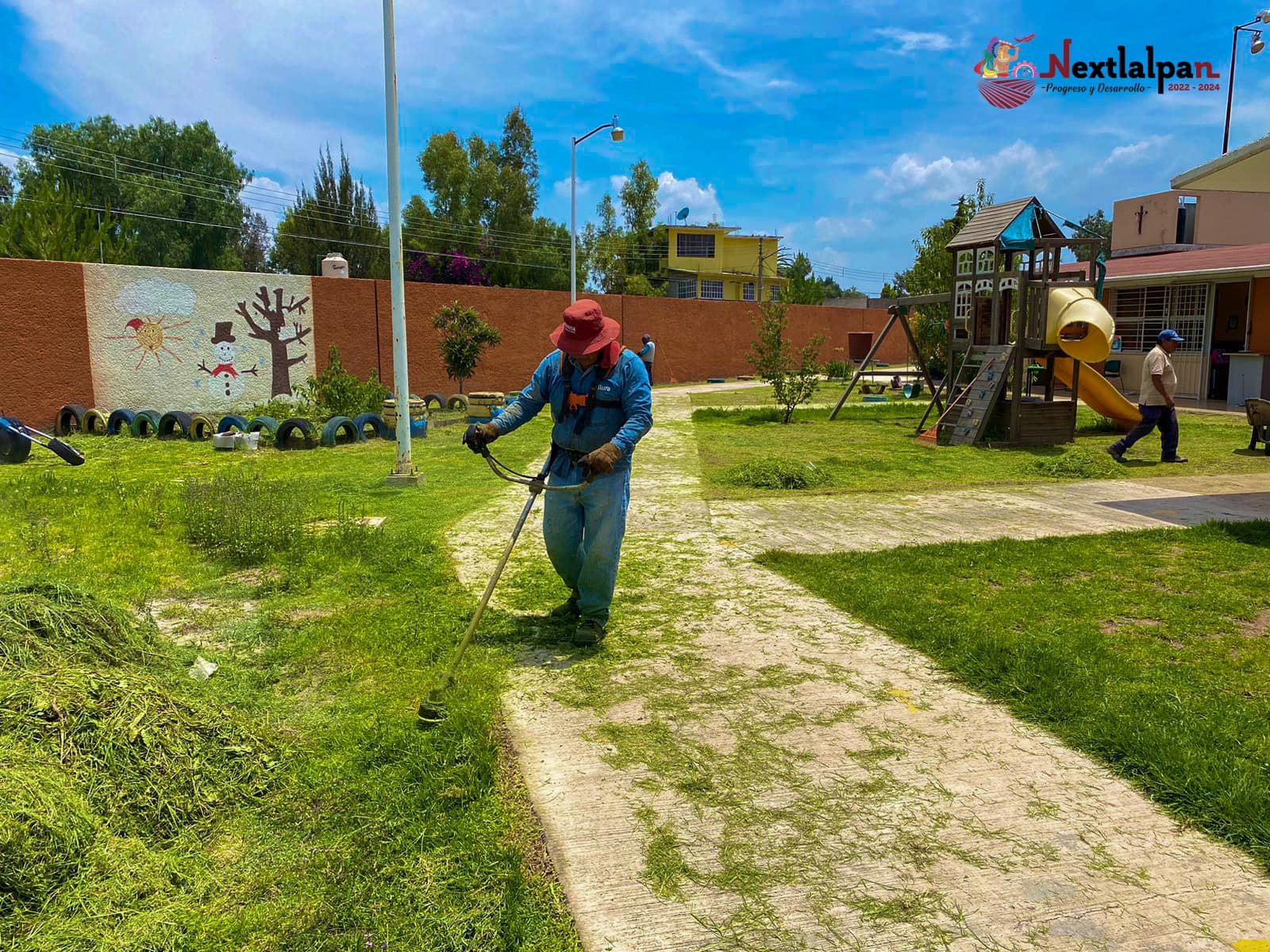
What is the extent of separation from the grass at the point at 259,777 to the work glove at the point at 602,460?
1.11 m

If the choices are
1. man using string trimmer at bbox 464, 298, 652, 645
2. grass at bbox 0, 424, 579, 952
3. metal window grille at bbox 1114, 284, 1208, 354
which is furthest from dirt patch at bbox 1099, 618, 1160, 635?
metal window grille at bbox 1114, 284, 1208, 354

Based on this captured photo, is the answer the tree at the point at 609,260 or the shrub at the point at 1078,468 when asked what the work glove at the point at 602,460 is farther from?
the tree at the point at 609,260

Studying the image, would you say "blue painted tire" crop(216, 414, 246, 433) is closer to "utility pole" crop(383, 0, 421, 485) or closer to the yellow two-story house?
"utility pole" crop(383, 0, 421, 485)

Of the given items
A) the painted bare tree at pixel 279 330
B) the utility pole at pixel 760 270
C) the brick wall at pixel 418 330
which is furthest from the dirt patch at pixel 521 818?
the utility pole at pixel 760 270

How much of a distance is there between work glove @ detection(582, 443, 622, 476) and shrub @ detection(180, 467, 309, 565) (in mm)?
3216

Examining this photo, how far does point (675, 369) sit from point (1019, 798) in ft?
91.2

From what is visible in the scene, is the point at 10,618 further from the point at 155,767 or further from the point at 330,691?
the point at 330,691

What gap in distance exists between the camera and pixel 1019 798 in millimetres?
3135

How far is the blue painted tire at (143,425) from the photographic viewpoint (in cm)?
1373

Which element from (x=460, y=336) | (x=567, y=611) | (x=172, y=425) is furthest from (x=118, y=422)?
(x=567, y=611)

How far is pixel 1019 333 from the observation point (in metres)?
13.1

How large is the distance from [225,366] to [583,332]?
1398cm

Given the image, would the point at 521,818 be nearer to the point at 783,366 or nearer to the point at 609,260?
the point at 783,366

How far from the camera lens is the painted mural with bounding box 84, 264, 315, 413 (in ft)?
48.9
